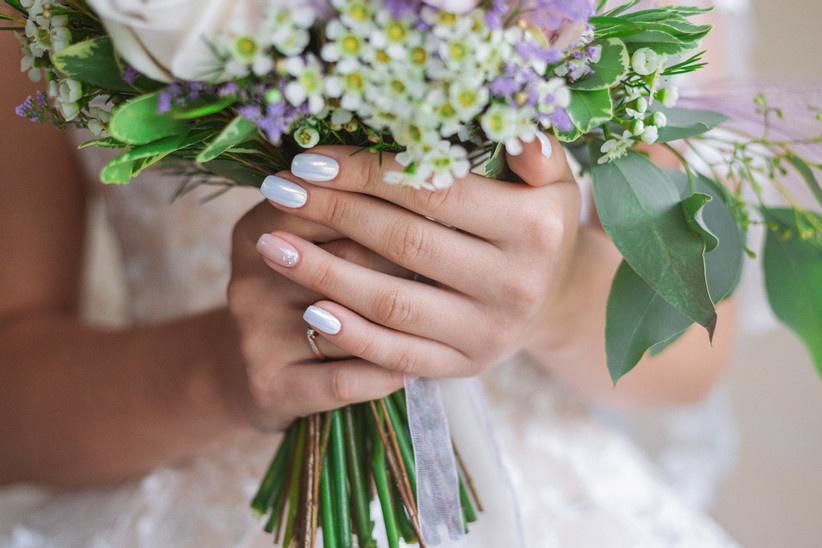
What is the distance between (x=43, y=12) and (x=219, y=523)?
542mm

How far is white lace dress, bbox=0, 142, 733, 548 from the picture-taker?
76 cm

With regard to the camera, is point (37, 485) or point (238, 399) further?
point (37, 485)

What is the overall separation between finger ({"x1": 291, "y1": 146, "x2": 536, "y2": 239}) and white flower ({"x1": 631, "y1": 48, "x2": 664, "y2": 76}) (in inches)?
4.4

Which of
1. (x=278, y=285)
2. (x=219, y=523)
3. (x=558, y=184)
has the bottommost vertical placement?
(x=219, y=523)

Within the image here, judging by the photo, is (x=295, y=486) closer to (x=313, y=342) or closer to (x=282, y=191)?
(x=313, y=342)

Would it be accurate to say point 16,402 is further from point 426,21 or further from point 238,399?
point 426,21

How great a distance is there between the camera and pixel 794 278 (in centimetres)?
59

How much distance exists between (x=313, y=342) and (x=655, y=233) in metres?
0.27

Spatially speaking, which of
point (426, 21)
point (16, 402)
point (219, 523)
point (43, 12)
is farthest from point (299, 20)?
point (16, 402)

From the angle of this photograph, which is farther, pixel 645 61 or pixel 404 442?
pixel 404 442

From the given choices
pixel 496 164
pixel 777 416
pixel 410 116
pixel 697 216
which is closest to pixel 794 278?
pixel 697 216

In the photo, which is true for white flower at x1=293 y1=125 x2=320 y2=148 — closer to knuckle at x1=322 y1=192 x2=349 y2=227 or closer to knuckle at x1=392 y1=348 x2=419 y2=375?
knuckle at x1=322 y1=192 x2=349 y2=227

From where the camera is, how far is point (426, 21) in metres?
0.34

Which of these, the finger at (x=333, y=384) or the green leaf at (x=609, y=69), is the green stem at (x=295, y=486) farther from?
the green leaf at (x=609, y=69)
